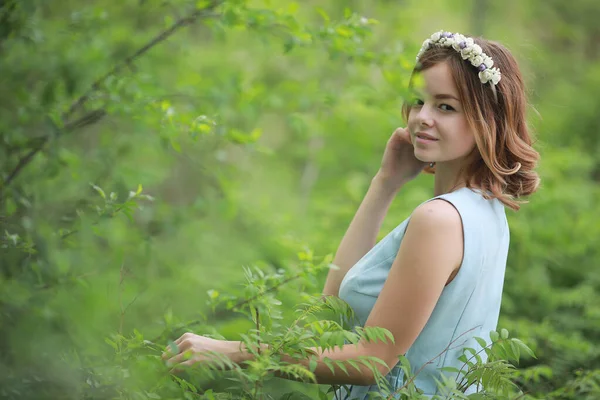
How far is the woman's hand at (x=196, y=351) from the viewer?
6.20 ft

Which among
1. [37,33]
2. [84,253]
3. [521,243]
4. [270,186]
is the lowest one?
[270,186]

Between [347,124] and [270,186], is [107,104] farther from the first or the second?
[270,186]

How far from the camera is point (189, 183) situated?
371 inches

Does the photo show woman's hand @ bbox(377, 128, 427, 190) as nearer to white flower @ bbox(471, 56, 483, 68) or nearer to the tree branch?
white flower @ bbox(471, 56, 483, 68)

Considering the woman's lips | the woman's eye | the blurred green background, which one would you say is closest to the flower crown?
the woman's eye

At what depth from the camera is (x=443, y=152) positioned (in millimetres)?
2324

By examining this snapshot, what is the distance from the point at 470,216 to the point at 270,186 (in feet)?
23.9

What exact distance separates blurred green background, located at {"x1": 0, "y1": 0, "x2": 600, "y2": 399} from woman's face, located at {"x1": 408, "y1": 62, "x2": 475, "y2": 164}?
42 cm

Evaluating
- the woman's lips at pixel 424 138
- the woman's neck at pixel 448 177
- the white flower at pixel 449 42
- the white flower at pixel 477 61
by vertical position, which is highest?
the white flower at pixel 449 42

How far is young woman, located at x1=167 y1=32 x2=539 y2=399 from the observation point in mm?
1974

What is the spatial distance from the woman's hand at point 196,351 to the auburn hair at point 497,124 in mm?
1038

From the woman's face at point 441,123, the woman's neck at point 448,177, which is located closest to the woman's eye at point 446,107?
Answer: the woman's face at point 441,123

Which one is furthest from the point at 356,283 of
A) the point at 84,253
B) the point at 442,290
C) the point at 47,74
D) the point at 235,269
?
the point at 235,269

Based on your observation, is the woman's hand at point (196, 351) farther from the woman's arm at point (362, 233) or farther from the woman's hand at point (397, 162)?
the woman's hand at point (397, 162)
